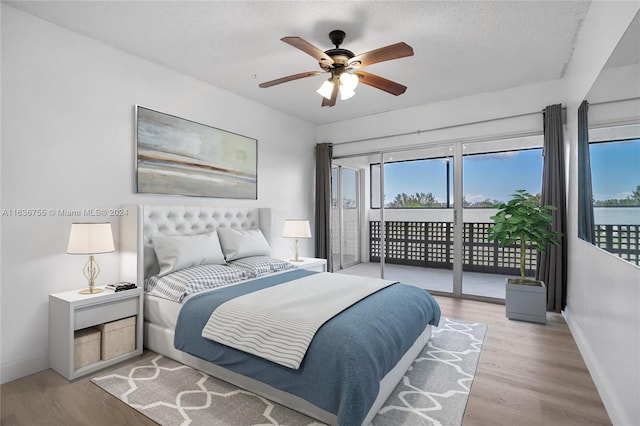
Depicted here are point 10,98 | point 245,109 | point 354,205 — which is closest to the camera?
point 10,98

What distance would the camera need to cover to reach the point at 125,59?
305 cm

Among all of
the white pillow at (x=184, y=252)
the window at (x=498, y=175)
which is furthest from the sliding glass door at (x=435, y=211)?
the white pillow at (x=184, y=252)

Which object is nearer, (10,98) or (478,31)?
(10,98)

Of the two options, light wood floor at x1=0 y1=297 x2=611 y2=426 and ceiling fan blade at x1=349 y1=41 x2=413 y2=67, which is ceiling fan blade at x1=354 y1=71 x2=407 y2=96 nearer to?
ceiling fan blade at x1=349 y1=41 x2=413 y2=67

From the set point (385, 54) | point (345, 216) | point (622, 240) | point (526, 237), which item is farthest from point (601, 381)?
point (345, 216)

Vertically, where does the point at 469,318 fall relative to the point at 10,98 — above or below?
below

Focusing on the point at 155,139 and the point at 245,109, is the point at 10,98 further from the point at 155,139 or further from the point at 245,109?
the point at 245,109

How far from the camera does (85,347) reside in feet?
7.89

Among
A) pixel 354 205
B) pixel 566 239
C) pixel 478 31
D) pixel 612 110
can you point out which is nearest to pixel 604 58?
pixel 612 110

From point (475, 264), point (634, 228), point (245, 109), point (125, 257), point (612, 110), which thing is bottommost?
point (475, 264)

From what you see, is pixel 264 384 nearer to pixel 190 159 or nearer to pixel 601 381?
A: pixel 601 381

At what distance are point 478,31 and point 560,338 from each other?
9.38 feet

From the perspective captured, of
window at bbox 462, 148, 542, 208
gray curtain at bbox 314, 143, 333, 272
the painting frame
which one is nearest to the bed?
the painting frame

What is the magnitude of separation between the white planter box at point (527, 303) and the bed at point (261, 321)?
1.30 metres
